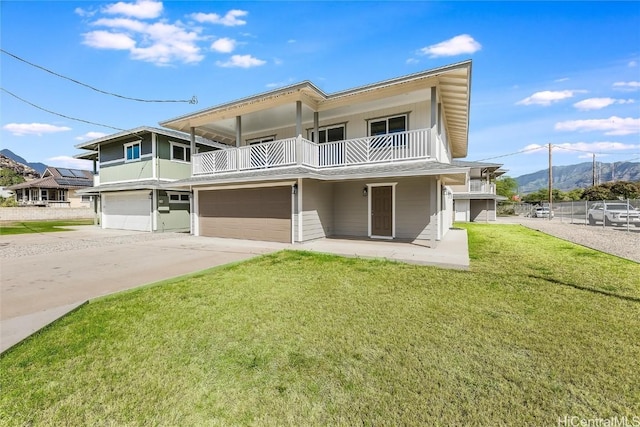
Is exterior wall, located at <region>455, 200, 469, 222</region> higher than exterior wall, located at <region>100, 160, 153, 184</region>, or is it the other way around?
exterior wall, located at <region>100, 160, 153, 184</region>

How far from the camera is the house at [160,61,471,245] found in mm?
10016

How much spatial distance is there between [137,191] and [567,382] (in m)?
19.0

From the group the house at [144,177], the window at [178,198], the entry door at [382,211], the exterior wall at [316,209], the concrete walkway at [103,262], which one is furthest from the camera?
the window at [178,198]

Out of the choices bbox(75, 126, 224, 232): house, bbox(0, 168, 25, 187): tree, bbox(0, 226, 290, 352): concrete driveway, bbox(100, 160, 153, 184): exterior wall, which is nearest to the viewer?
bbox(0, 226, 290, 352): concrete driveway

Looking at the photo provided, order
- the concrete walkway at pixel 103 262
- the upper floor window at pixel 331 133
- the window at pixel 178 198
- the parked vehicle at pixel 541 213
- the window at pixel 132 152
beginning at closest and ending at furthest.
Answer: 1. the concrete walkway at pixel 103 262
2. the upper floor window at pixel 331 133
3. the window at pixel 178 198
4. the window at pixel 132 152
5. the parked vehicle at pixel 541 213

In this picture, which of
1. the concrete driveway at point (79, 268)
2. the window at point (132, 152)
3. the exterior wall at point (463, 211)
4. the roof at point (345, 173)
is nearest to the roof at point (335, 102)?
the roof at point (345, 173)

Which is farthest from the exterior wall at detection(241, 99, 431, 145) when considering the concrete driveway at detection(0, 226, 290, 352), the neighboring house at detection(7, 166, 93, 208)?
the neighboring house at detection(7, 166, 93, 208)

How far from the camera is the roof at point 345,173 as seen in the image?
8952 mm

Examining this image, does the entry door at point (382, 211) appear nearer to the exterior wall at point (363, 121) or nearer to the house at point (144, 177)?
the exterior wall at point (363, 121)

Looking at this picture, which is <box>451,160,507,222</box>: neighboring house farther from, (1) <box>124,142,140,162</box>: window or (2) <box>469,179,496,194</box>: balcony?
(1) <box>124,142,140,162</box>: window

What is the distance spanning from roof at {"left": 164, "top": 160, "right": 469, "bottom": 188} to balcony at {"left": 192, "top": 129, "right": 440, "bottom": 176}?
0.99 ft

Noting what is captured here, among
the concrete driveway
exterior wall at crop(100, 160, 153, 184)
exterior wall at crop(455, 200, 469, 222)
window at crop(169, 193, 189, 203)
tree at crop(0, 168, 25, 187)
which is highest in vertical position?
tree at crop(0, 168, 25, 187)

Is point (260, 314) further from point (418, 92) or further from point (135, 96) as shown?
point (135, 96)

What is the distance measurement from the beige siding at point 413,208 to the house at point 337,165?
1.5 inches
